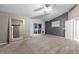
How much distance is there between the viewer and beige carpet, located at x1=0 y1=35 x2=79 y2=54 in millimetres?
2361

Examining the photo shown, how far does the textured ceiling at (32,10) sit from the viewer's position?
236 centimetres

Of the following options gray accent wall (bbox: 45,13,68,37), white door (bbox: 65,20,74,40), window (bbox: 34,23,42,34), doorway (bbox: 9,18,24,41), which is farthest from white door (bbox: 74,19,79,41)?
doorway (bbox: 9,18,24,41)

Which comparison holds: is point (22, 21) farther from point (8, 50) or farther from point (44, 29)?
point (8, 50)

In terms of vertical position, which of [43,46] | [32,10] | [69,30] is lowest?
[43,46]

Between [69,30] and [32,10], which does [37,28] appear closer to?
[32,10]

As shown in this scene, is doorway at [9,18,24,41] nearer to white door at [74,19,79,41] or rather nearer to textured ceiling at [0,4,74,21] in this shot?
textured ceiling at [0,4,74,21]

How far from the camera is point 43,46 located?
2434 millimetres

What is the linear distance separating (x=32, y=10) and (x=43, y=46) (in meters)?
0.85

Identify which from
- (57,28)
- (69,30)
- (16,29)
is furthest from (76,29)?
(16,29)

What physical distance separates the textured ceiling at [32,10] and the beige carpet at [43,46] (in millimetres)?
505

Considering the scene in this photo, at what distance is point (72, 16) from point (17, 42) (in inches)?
54.0

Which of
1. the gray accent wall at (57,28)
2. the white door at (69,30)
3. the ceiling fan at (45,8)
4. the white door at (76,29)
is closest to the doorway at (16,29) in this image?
the ceiling fan at (45,8)

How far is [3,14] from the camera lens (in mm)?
2301
